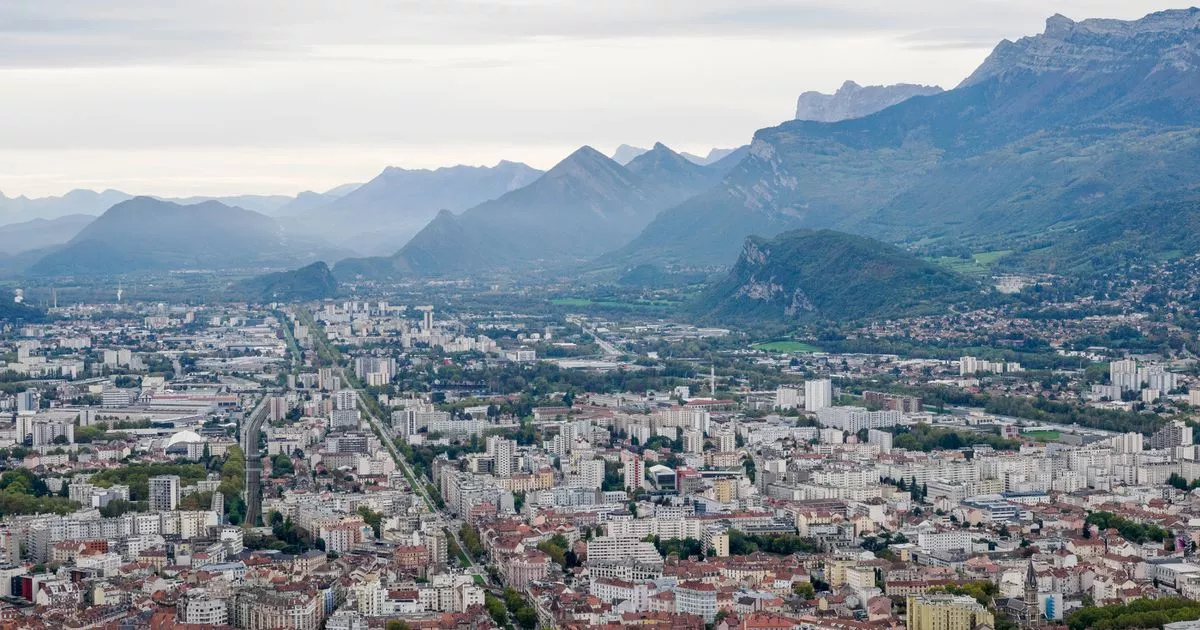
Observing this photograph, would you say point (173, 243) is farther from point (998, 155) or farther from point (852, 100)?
point (998, 155)

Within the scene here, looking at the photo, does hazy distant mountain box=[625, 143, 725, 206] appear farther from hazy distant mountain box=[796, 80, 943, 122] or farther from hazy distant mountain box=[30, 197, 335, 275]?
hazy distant mountain box=[30, 197, 335, 275]

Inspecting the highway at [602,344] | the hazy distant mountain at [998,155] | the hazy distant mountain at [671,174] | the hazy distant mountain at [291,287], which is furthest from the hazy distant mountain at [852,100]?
the highway at [602,344]

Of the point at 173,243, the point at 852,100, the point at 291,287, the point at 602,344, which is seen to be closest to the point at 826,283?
the point at 602,344

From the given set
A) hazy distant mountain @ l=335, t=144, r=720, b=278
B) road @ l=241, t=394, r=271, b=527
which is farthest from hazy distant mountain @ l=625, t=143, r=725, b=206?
road @ l=241, t=394, r=271, b=527

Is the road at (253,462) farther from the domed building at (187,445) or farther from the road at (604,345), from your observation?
the road at (604,345)

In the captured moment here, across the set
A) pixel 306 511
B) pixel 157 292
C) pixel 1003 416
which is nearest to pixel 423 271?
pixel 157 292

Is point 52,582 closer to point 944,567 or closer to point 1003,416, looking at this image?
point 944,567
